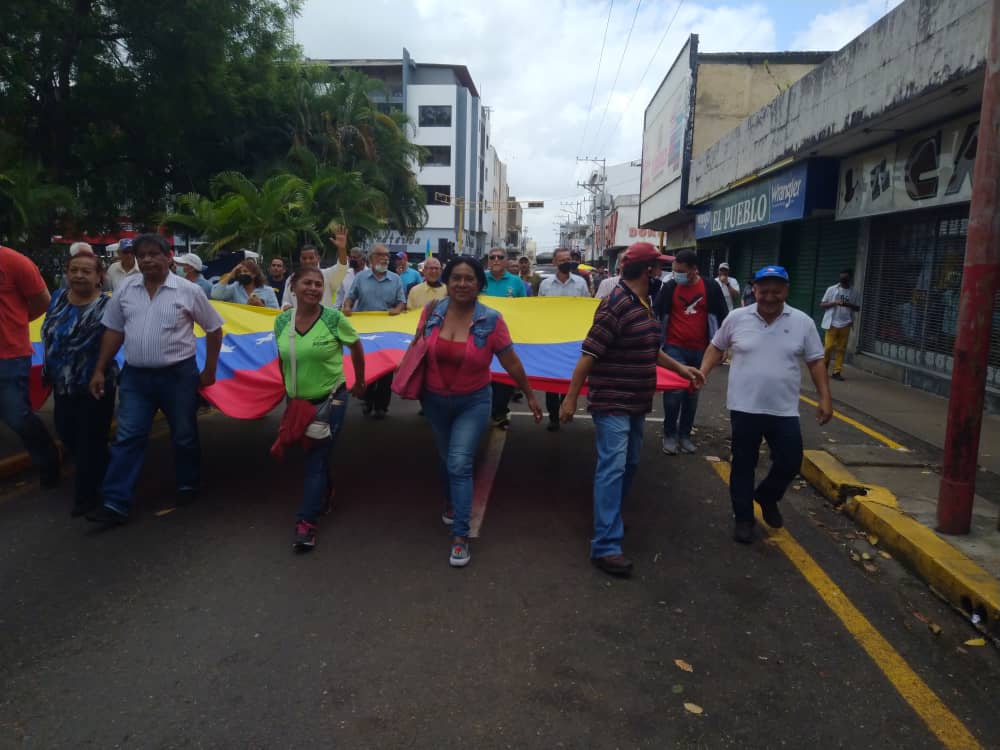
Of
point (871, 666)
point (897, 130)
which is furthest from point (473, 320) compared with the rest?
point (897, 130)

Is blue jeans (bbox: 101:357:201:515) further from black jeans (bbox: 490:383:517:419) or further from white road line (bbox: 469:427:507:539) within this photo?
black jeans (bbox: 490:383:517:419)

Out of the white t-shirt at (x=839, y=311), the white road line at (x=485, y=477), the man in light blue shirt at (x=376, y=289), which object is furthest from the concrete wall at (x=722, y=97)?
the white road line at (x=485, y=477)

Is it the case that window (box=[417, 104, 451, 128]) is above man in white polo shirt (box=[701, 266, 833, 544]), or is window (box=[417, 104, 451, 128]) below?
above

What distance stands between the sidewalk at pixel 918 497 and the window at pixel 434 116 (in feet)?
174

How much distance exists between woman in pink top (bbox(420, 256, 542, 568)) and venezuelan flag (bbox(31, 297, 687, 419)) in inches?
43.6

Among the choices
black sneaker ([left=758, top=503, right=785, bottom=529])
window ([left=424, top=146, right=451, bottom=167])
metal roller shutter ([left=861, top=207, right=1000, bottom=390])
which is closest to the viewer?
black sneaker ([left=758, top=503, right=785, bottom=529])

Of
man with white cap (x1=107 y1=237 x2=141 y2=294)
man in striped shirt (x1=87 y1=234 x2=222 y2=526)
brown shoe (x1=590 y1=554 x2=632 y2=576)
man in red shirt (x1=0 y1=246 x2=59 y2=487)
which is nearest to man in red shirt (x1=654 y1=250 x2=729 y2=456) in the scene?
brown shoe (x1=590 y1=554 x2=632 y2=576)

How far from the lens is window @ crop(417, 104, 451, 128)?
57844mm

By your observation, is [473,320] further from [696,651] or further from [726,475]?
[726,475]

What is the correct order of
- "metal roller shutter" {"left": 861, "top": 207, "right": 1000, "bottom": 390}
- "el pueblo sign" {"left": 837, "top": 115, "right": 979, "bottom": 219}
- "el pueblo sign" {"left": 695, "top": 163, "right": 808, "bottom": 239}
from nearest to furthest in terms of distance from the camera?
"el pueblo sign" {"left": 837, "top": 115, "right": 979, "bottom": 219}, "metal roller shutter" {"left": 861, "top": 207, "right": 1000, "bottom": 390}, "el pueblo sign" {"left": 695, "top": 163, "right": 808, "bottom": 239}

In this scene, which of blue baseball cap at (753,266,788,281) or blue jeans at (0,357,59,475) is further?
blue jeans at (0,357,59,475)

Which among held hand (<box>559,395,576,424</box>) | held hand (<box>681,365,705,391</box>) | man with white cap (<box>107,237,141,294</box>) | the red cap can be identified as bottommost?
held hand (<box>559,395,576,424</box>)

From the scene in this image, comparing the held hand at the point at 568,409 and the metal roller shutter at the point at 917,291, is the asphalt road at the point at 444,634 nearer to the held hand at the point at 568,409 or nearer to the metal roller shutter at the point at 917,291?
the held hand at the point at 568,409

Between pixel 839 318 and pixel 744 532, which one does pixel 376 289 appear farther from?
pixel 839 318
